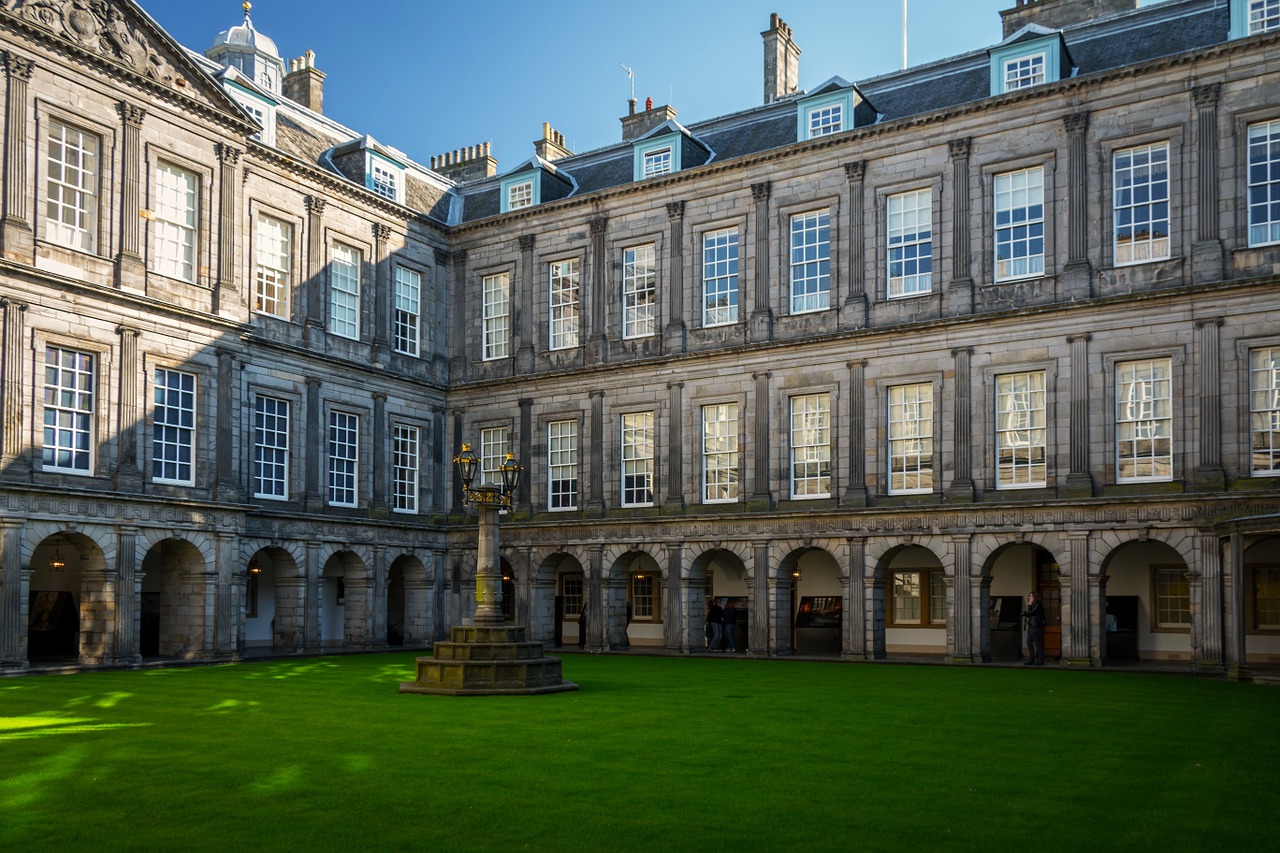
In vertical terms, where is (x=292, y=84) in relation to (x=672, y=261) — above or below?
above

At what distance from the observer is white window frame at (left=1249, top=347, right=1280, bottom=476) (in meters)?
25.2

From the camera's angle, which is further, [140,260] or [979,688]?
[140,260]

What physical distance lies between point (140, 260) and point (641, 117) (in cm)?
1782

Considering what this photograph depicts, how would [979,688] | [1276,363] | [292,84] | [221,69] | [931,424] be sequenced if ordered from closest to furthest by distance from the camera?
[979,688] < [1276,363] < [931,424] < [221,69] < [292,84]

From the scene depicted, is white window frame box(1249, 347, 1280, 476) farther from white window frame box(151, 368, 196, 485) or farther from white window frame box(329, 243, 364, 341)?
white window frame box(151, 368, 196, 485)

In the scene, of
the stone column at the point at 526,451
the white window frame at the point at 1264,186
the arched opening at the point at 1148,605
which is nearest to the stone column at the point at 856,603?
the arched opening at the point at 1148,605

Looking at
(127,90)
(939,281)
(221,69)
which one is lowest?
(939,281)

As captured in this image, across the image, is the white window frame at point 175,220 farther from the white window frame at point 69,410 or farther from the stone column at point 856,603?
the stone column at point 856,603

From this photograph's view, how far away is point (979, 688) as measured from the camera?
20.8m

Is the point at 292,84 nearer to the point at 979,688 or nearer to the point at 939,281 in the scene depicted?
the point at 939,281

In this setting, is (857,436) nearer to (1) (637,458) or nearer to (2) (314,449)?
(1) (637,458)

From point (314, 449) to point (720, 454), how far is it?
10853mm

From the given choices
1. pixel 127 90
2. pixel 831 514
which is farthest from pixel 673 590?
pixel 127 90

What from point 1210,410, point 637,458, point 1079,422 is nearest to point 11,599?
point 637,458
